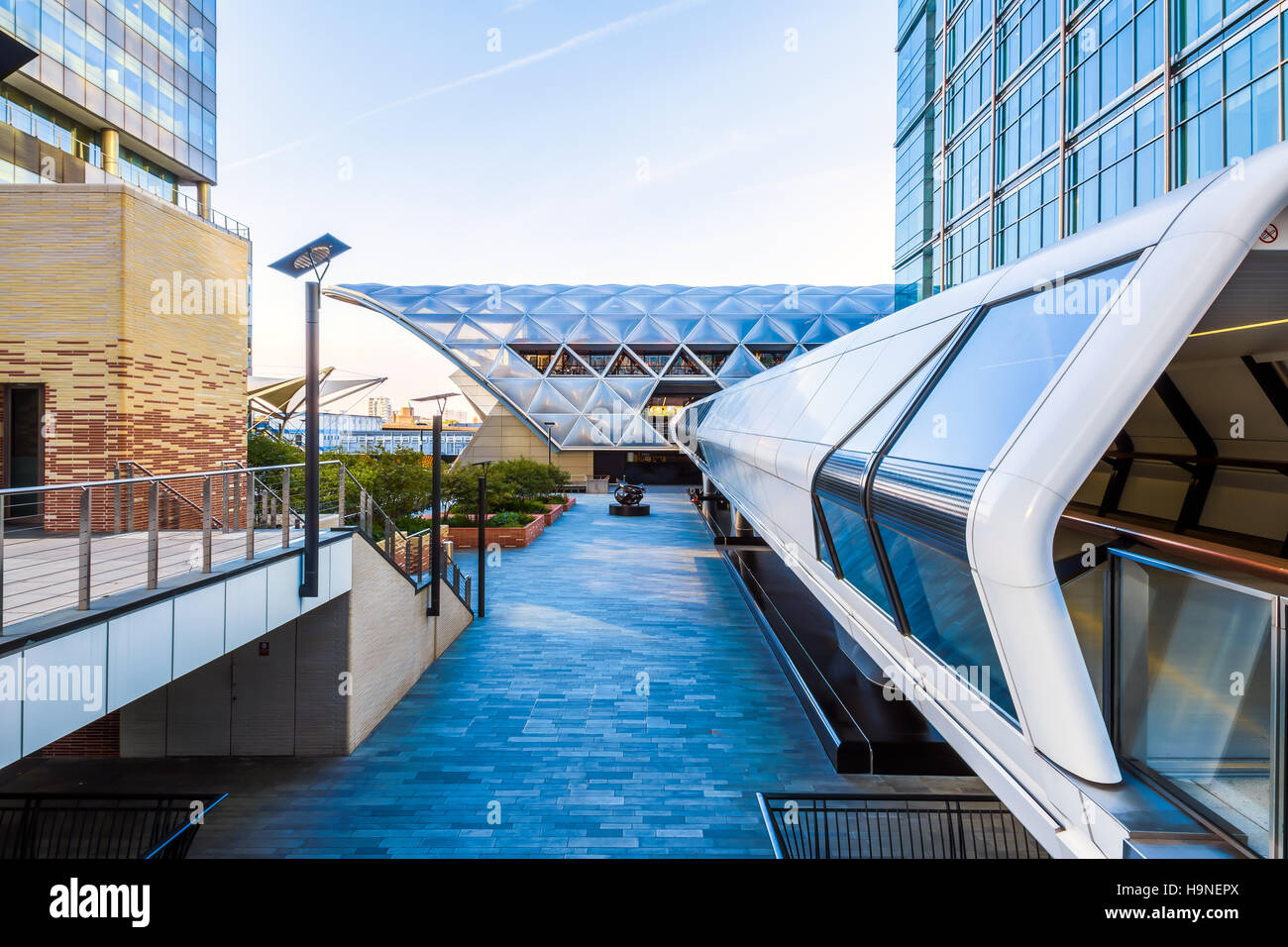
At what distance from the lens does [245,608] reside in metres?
6.73

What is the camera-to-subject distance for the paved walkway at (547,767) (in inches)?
283

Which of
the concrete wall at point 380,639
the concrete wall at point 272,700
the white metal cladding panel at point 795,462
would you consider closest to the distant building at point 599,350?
the concrete wall at point 380,639

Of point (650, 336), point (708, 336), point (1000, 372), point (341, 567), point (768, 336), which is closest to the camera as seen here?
point (1000, 372)

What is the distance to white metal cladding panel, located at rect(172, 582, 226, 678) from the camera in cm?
573

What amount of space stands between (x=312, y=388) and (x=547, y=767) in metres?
5.36

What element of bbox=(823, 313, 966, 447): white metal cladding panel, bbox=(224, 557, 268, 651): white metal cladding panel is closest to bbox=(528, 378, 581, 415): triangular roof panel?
bbox=(224, 557, 268, 651): white metal cladding panel

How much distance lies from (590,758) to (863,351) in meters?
6.03

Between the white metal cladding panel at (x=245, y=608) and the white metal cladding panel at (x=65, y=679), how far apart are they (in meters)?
1.57

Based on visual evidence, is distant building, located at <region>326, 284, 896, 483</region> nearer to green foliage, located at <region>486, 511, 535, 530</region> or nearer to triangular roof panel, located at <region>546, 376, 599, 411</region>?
triangular roof panel, located at <region>546, 376, 599, 411</region>

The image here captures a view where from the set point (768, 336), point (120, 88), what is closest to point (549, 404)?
point (768, 336)

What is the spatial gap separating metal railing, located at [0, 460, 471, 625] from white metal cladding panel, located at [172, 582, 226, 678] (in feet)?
0.96

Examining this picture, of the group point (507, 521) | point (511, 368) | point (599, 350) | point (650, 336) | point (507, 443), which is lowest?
point (507, 521)

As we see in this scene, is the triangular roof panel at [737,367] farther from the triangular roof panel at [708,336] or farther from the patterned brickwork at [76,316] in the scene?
the patterned brickwork at [76,316]

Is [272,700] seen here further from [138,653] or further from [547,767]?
[138,653]
